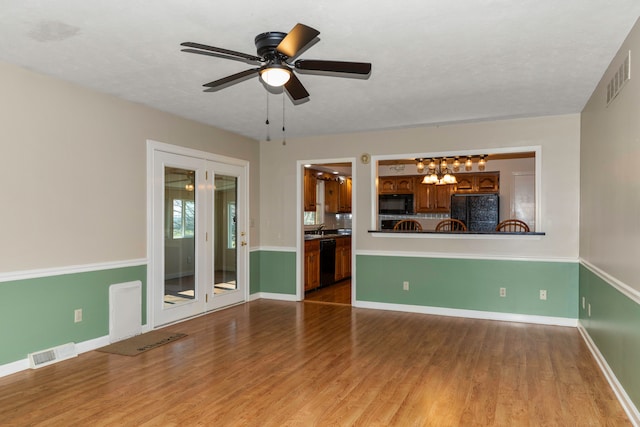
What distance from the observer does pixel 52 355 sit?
3580mm

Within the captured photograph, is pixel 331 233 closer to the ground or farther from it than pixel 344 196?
closer to the ground

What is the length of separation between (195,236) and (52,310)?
6.03 feet

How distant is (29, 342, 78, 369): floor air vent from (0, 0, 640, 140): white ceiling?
2362 mm

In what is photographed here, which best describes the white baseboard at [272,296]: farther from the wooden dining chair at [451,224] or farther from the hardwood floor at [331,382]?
the wooden dining chair at [451,224]

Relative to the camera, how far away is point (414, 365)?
11.7ft

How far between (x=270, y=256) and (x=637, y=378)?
479cm

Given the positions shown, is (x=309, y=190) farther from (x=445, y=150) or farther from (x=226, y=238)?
(x=445, y=150)

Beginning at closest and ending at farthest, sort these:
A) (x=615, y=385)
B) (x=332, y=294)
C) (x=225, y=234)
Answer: (x=615, y=385) < (x=225, y=234) < (x=332, y=294)

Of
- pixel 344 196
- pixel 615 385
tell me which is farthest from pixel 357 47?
pixel 344 196

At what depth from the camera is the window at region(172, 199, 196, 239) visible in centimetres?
495

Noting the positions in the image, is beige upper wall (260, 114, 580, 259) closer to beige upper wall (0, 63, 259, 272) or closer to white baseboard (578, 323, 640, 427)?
white baseboard (578, 323, 640, 427)

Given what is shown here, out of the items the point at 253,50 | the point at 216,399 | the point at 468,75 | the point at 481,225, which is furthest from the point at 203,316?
the point at 481,225

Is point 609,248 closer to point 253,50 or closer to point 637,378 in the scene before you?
point 637,378

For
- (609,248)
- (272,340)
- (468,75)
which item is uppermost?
(468,75)
